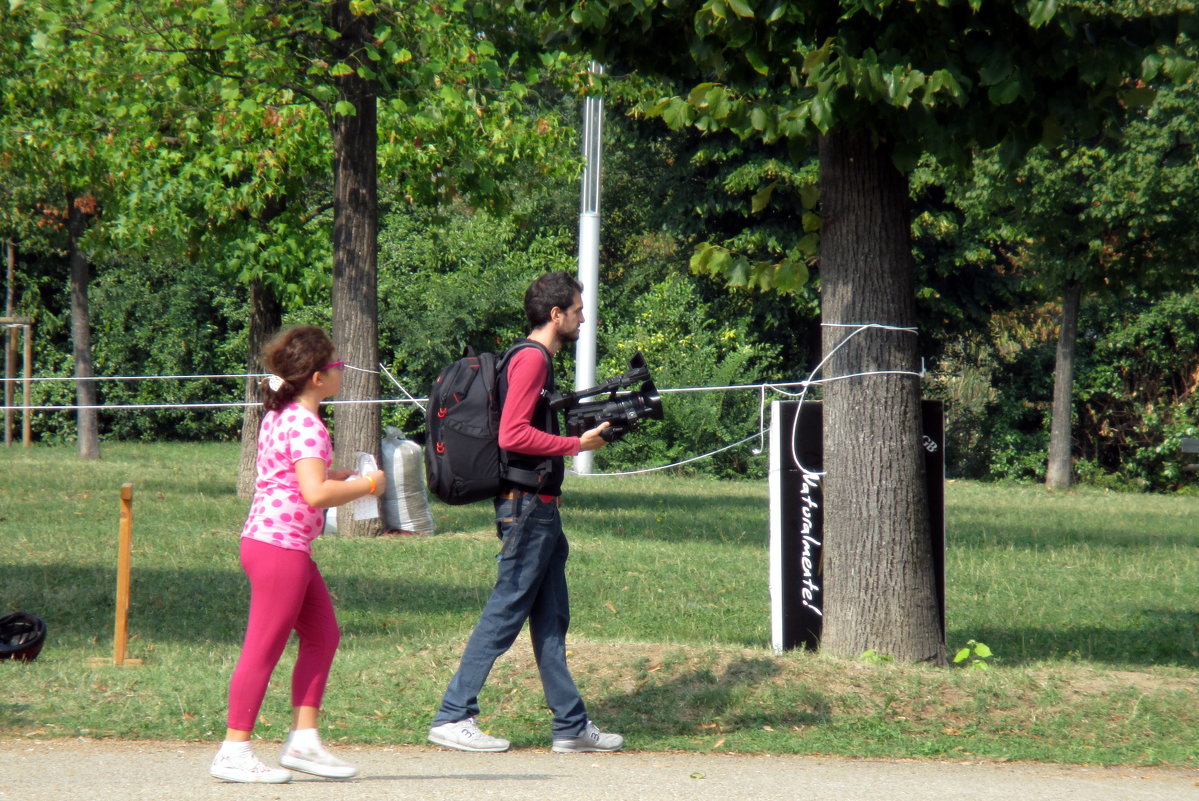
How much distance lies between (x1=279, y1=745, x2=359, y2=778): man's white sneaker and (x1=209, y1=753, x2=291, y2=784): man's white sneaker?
112 millimetres

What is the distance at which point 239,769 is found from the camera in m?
4.48

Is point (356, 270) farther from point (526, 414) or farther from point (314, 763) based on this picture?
point (314, 763)

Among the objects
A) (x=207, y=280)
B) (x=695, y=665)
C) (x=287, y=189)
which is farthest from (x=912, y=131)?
(x=207, y=280)

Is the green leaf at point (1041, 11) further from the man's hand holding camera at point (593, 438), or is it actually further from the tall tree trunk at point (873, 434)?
the man's hand holding camera at point (593, 438)

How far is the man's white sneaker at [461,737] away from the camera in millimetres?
5133

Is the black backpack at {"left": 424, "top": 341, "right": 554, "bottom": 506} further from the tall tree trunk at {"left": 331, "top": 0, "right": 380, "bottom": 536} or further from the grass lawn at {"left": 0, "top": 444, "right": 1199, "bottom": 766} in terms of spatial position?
the tall tree trunk at {"left": 331, "top": 0, "right": 380, "bottom": 536}

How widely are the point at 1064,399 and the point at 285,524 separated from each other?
21.1 m

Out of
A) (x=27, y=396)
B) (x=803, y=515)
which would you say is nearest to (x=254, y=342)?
(x=803, y=515)

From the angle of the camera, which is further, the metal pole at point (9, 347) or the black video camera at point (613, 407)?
the metal pole at point (9, 347)

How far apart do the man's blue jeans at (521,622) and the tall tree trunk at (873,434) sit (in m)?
1.73

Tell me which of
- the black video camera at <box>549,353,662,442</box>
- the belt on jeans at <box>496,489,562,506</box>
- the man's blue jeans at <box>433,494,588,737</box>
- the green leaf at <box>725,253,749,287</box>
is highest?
the green leaf at <box>725,253,749,287</box>

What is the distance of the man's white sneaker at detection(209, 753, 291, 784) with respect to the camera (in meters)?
4.48

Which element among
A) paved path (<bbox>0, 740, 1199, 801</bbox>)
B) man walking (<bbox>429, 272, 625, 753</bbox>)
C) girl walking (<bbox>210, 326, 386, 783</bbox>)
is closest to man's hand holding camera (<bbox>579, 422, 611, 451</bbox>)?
man walking (<bbox>429, 272, 625, 753</bbox>)

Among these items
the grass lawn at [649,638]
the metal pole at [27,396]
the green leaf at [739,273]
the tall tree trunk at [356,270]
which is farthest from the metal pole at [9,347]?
the green leaf at [739,273]
